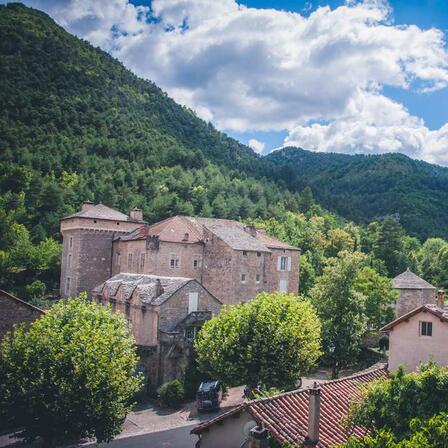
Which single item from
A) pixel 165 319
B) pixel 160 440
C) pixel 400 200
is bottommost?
pixel 160 440

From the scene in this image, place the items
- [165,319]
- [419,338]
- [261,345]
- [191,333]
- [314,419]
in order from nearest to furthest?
[314,419] → [419,338] → [261,345] → [165,319] → [191,333]

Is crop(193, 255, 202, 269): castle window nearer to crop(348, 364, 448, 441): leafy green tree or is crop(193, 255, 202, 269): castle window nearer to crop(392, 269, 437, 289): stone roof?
crop(392, 269, 437, 289): stone roof

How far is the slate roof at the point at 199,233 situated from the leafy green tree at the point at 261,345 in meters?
20.6

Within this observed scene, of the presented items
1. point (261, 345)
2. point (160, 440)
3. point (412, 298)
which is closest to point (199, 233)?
point (412, 298)

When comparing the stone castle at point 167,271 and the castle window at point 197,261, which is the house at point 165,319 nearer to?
the stone castle at point 167,271

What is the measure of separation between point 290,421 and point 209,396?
17210mm

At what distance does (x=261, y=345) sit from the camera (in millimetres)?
35875

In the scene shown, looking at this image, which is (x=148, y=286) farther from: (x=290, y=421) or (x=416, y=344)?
(x=290, y=421)

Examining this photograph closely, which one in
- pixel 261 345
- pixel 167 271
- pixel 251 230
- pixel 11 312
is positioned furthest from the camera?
pixel 251 230

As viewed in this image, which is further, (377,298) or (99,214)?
(99,214)

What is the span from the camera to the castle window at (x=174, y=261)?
57844 mm

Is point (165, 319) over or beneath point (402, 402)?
beneath

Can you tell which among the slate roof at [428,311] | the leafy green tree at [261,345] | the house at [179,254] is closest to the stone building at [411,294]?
the house at [179,254]

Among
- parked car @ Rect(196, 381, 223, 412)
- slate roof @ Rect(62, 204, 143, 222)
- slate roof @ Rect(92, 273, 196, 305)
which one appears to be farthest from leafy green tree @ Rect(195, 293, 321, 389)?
slate roof @ Rect(62, 204, 143, 222)
